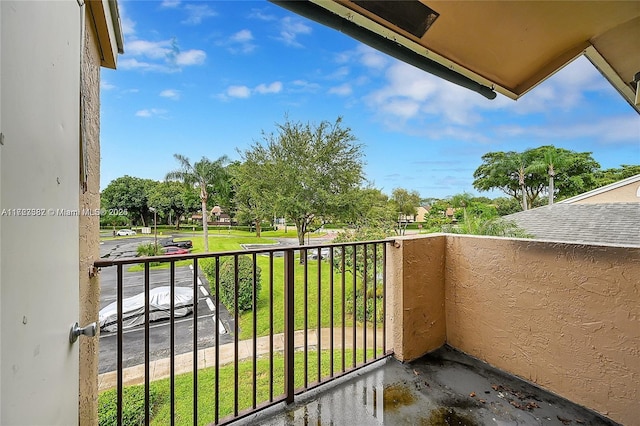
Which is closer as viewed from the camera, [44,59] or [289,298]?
[44,59]

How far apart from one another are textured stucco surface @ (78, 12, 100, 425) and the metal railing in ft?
0.32

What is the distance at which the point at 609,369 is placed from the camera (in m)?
1.69

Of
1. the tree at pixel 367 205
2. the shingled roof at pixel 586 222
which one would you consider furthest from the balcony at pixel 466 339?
the tree at pixel 367 205

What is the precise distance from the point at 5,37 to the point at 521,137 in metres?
26.9

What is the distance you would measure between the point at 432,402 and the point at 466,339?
0.82m

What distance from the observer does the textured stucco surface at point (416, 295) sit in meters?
2.30

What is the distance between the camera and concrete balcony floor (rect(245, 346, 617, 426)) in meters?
1.66

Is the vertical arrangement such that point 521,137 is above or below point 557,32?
above

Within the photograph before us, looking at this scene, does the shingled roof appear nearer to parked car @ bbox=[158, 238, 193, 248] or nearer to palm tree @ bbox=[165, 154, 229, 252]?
parked car @ bbox=[158, 238, 193, 248]

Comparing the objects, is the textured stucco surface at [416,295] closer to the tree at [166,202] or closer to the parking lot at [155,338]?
A: the tree at [166,202]

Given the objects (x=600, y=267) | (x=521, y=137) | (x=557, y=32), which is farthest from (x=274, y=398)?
(x=521, y=137)

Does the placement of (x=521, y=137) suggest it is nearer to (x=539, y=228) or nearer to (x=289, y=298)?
(x=539, y=228)

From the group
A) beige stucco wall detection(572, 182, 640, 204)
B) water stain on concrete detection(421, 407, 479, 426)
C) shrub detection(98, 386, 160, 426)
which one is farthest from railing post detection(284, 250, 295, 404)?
beige stucco wall detection(572, 182, 640, 204)

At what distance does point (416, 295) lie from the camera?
7.73ft
